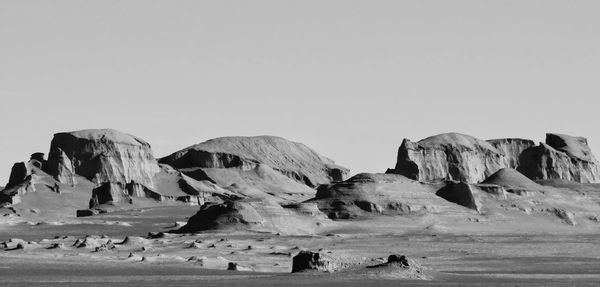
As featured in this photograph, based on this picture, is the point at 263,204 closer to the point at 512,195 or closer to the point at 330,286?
the point at 512,195

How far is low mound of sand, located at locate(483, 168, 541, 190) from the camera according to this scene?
180 meters

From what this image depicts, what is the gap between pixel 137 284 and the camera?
51094 millimetres

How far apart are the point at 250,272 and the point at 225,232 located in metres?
57.7

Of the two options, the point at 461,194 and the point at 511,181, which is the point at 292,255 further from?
the point at 511,181

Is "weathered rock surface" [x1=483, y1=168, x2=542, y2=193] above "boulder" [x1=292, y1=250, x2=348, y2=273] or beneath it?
above

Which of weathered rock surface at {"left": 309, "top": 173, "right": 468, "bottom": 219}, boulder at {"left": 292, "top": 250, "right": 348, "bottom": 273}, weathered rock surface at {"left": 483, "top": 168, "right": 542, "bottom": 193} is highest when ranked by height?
weathered rock surface at {"left": 483, "top": 168, "right": 542, "bottom": 193}

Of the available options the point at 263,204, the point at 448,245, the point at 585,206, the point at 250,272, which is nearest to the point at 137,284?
the point at 250,272

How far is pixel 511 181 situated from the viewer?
609 ft

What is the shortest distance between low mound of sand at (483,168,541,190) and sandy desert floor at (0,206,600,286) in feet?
61.6

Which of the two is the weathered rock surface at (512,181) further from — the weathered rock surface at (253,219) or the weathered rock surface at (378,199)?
the weathered rock surface at (253,219)

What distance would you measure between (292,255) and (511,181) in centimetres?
10424

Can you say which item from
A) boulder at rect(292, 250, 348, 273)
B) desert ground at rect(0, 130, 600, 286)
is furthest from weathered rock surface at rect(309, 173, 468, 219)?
boulder at rect(292, 250, 348, 273)

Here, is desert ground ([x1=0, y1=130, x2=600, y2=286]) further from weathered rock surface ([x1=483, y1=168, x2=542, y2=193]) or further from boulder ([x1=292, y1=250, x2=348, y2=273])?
weathered rock surface ([x1=483, y1=168, x2=542, y2=193])

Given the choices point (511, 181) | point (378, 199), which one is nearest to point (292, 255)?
point (378, 199)
